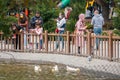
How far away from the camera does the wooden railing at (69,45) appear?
16406 millimetres

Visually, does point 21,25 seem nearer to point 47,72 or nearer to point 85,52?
point 85,52

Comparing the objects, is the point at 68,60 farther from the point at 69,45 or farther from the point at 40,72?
the point at 40,72

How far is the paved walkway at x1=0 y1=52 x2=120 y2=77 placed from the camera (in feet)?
49.2

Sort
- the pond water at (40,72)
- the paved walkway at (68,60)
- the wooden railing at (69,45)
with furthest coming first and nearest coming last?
the wooden railing at (69,45), the paved walkway at (68,60), the pond water at (40,72)

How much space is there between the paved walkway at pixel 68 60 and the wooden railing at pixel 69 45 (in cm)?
40

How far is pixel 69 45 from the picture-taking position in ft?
62.1

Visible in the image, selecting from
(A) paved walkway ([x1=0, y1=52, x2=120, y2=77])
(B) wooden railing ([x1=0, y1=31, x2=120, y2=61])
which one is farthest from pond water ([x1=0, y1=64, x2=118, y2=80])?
(B) wooden railing ([x1=0, y1=31, x2=120, y2=61])

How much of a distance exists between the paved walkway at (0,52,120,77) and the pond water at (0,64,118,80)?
393 mm

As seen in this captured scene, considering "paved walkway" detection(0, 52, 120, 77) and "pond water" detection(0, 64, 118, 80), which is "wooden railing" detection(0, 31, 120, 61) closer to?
"paved walkway" detection(0, 52, 120, 77)

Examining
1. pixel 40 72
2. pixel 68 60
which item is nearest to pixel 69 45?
pixel 68 60

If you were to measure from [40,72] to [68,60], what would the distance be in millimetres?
1947

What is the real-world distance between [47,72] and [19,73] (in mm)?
881

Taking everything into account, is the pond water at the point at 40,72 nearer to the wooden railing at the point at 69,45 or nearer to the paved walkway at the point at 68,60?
the paved walkway at the point at 68,60

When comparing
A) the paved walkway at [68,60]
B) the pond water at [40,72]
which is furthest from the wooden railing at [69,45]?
the pond water at [40,72]
